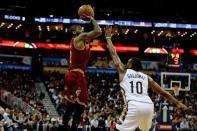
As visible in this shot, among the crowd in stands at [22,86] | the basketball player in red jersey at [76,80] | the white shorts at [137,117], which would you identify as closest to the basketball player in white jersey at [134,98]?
the white shorts at [137,117]

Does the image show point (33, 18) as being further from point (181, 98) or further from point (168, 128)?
point (168, 128)

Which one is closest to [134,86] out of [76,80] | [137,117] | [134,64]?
[134,64]

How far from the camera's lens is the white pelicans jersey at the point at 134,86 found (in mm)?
8008

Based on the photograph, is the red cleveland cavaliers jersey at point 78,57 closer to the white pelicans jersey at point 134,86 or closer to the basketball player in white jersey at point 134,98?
the basketball player in white jersey at point 134,98

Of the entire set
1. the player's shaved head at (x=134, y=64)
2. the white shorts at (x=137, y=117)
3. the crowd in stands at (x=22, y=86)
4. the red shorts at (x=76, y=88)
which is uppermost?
the player's shaved head at (x=134, y=64)

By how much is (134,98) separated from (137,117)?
32 cm

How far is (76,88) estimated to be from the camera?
30.5 feet

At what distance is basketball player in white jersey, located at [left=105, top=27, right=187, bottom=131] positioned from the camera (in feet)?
25.8

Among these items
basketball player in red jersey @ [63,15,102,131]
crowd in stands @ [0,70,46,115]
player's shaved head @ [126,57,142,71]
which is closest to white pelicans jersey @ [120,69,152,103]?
player's shaved head @ [126,57,142,71]

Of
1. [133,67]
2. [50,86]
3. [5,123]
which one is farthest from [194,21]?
[133,67]

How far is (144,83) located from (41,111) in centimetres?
2203

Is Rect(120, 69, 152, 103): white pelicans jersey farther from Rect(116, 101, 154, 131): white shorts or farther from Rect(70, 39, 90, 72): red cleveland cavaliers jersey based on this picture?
Rect(70, 39, 90, 72): red cleveland cavaliers jersey

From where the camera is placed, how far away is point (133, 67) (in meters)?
8.19

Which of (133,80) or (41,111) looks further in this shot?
(41,111)
